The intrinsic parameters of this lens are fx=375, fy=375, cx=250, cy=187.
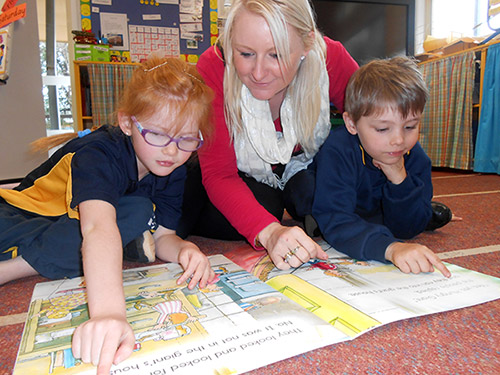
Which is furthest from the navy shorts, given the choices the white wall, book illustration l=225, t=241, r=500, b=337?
the white wall

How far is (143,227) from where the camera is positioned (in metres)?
0.84

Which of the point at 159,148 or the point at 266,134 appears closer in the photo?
the point at 159,148

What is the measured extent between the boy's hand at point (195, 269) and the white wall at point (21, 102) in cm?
203

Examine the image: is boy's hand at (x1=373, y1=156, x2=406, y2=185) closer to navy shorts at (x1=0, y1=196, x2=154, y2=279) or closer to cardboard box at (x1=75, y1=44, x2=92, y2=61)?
navy shorts at (x1=0, y1=196, x2=154, y2=279)

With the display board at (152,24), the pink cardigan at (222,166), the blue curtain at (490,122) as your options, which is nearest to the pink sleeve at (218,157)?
the pink cardigan at (222,166)

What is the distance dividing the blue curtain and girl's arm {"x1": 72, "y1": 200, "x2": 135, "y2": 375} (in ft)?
8.63

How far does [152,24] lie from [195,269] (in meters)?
3.25

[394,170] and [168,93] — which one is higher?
[168,93]

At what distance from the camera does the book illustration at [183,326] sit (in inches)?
16.4

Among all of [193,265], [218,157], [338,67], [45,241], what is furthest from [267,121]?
[45,241]

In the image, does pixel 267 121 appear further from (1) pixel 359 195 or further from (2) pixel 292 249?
(2) pixel 292 249

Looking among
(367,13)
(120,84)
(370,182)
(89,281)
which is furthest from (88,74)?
(89,281)

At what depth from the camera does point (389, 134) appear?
2.77 feet

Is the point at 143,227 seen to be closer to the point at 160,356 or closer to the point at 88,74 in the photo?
the point at 160,356
